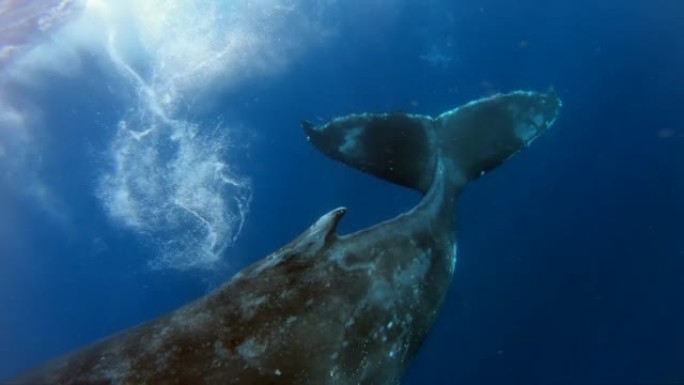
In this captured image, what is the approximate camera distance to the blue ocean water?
1006 inches

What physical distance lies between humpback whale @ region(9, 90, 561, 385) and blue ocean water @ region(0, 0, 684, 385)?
17454 millimetres

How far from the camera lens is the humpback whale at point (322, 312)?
4207 millimetres

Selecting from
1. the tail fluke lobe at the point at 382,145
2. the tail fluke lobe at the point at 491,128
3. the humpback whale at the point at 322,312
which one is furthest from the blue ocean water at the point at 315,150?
the humpback whale at the point at 322,312

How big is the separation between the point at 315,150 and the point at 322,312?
21.0 m

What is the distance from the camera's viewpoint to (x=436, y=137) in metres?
8.33

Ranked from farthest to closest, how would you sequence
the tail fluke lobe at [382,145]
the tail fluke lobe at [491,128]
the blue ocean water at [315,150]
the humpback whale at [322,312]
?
1. the blue ocean water at [315,150]
2. the tail fluke lobe at [491,128]
3. the tail fluke lobe at [382,145]
4. the humpback whale at [322,312]

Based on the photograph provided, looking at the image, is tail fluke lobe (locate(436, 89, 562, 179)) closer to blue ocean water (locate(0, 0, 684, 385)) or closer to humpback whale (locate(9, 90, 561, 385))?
humpback whale (locate(9, 90, 561, 385))

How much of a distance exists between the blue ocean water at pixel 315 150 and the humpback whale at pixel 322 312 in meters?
17.5

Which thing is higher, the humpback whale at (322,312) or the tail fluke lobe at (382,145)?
the tail fluke lobe at (382,145)

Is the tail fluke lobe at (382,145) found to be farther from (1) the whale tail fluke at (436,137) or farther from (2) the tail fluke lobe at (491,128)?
(2) the tail fluke lobe at (491,128)

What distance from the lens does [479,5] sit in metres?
25.8

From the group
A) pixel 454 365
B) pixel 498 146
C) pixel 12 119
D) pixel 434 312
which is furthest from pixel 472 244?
pixel 12 119

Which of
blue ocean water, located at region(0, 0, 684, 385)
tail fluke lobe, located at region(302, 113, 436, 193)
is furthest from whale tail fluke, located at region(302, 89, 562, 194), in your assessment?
blue ocean water, located at region(0, 0, 684, 385)

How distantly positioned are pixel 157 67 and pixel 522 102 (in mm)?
23250
